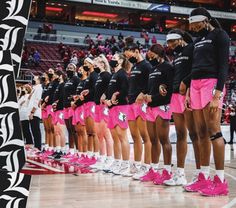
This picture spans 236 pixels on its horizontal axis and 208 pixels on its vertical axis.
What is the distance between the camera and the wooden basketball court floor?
3195 mm

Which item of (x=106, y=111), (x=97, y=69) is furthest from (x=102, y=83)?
(x=106, y=111)

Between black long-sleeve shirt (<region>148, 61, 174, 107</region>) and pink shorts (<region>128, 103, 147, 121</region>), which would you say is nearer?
black long-sleeve shirt (<region>148, 61, 174, 107</region>)

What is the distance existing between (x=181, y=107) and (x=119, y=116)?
132 cm

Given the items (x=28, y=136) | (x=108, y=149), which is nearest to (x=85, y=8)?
(x=28, y=136)

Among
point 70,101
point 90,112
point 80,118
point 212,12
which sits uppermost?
point 212,12

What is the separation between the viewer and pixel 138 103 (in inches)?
190

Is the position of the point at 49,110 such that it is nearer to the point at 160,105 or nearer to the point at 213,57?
the point at 160,105

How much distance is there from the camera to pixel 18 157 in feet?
5.39

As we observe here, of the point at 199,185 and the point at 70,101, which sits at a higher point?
the point at 70,101

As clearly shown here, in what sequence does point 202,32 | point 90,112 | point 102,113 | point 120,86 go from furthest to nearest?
point 90,112, point 102,113, point 120,86, point 202,32

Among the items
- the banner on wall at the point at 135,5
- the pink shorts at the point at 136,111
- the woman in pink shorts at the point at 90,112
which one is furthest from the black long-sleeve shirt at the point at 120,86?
the banner on wall at the point at 135,5

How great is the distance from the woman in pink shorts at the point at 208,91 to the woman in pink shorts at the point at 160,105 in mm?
598

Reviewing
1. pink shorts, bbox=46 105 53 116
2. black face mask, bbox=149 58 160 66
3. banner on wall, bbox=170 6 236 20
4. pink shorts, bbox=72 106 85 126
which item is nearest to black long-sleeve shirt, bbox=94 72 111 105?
pink shorts, bbox=72 106 85 126

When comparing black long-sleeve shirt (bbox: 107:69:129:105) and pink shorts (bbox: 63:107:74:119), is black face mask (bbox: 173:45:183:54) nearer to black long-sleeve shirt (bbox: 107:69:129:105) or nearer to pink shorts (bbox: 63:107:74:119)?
black long-sleeve shirt (bbox: 107:69:129:105)
